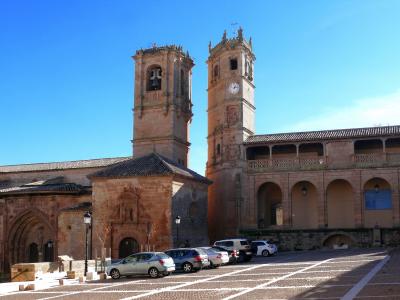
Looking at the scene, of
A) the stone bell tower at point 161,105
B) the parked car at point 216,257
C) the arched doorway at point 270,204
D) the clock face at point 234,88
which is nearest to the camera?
the parked car at point 216,257

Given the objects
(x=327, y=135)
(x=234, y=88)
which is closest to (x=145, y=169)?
(x=234, y=88)

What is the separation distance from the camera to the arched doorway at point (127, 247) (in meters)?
41.0

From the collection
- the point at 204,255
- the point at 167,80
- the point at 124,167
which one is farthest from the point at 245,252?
the point at 167,80

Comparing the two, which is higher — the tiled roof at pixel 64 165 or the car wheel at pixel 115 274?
the tiled roof at pixel 64 165

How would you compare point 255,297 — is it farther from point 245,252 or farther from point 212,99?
point 212,99

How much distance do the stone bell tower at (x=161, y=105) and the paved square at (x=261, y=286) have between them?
24.3 m

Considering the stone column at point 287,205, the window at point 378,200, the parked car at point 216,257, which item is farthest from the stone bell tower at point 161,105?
the parked car at point 216,257

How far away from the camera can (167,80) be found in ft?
168

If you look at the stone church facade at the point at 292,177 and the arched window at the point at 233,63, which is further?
the arched window at the point at 233,63

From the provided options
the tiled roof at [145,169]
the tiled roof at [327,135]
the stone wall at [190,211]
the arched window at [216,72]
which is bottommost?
the stone wall at [190,211]

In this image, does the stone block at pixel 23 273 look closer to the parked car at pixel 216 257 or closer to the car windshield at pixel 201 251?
the car windshield at pixel 201 251

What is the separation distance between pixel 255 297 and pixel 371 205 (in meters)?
32.3

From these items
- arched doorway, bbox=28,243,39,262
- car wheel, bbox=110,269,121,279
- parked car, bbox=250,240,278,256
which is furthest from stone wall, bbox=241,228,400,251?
car wheel, bbox=110,269,121,279

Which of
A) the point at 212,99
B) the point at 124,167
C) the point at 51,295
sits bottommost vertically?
the point at 51,295
